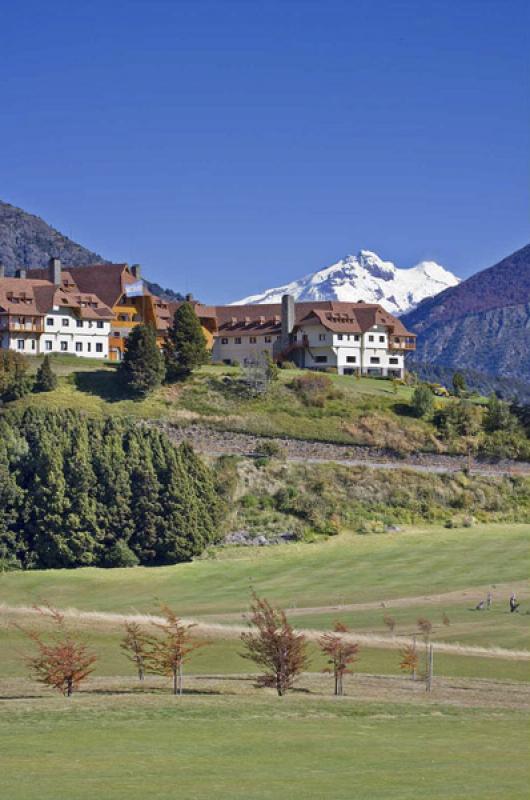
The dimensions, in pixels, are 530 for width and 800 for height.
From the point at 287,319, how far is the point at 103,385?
25.5 meters

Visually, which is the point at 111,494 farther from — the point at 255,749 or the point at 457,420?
the point at 255,749

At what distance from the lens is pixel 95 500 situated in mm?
80312

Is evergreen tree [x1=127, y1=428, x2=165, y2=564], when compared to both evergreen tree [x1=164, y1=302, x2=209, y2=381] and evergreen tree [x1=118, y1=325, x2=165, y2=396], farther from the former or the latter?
evergreen tree [x1=164, y1=302, x2=209, y2=381]

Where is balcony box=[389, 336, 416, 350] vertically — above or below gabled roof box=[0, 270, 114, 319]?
below

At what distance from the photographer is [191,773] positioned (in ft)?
78.8

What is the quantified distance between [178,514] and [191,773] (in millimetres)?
56856

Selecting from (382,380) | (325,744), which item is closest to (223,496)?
(382,380)

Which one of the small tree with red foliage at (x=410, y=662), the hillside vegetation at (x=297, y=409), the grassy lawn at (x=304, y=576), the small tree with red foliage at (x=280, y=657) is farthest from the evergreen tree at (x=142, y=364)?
the small tree with red foliage at (x=280, y=657)

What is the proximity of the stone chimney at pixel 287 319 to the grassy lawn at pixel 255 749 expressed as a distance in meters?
86.2

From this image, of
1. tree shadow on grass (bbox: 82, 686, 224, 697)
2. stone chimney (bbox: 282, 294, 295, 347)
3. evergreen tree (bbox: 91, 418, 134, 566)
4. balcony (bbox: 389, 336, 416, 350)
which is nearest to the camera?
tree shadow on grass (bbox: 82, 686, 224, 697)

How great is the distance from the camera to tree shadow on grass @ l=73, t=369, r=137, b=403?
99.5 meters

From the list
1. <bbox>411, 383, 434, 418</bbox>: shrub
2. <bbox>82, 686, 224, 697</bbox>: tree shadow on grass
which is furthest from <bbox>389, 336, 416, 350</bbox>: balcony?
<bbox>82, 686, 224, 697</bbox>: tree shadow on grass

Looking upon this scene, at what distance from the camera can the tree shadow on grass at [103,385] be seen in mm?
99500

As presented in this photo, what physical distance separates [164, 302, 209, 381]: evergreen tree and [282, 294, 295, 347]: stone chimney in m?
17.0
